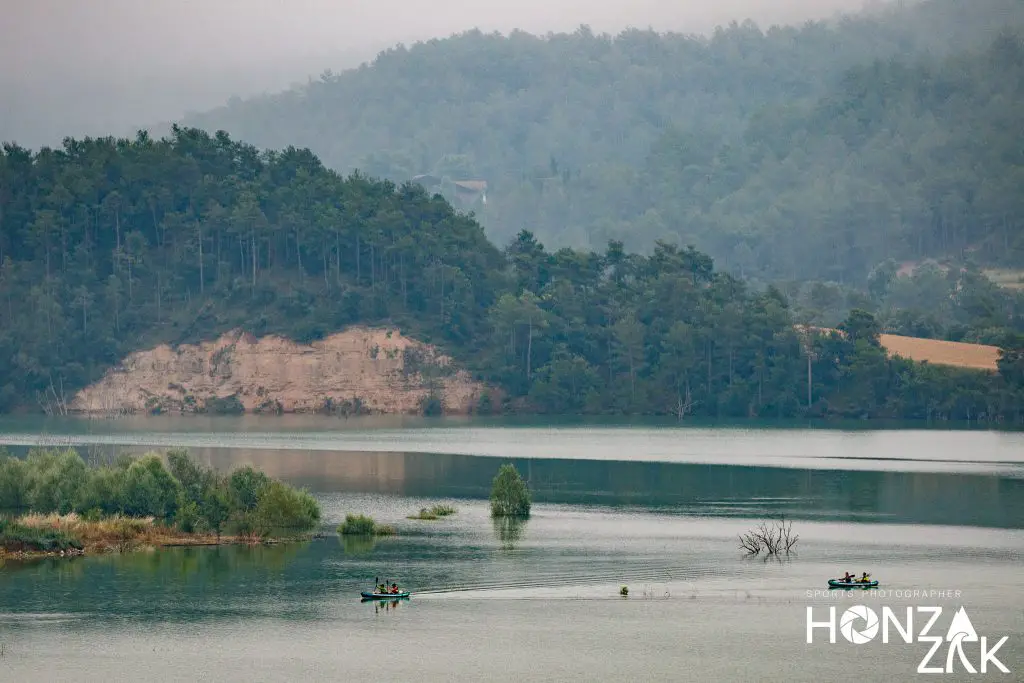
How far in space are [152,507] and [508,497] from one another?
16.5 meters

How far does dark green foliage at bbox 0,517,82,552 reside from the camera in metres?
62.6

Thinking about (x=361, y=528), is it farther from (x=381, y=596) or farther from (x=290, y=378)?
(x=290, y=378)

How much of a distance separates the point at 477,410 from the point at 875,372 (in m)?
40.9

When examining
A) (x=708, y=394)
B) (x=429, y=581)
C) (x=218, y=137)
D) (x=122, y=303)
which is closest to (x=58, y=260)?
(x=122, y=303)

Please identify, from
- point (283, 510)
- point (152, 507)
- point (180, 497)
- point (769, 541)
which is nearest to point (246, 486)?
point (283, 510)

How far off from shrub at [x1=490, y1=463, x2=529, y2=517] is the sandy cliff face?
300 feet

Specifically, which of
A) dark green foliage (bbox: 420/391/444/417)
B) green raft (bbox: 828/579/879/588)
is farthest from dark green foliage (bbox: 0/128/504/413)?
green raft (bbox: 828/579/879/588)

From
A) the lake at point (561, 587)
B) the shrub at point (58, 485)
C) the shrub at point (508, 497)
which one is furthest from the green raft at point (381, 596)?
the shrub at point (508, 497)

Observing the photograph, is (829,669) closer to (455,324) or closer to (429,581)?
(429,581)

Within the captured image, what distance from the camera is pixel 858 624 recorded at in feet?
165

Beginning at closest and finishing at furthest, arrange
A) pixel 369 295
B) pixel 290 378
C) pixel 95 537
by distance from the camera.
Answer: pixel 95 537
pixel 290 378
pixel 369 295

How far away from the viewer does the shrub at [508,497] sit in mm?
75312

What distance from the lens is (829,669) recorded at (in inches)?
1758

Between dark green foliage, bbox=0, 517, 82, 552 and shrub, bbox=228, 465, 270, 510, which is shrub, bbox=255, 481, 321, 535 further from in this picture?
dark green foliage, bbox=0, 517, 82, 552
